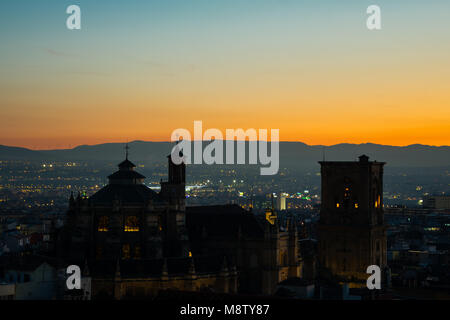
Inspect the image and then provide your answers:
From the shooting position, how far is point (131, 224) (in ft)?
290

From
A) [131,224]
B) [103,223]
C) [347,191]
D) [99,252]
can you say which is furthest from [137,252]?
[347,191]

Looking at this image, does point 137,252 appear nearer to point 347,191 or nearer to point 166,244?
point 166,244

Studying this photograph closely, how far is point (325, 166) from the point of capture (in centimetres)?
10756

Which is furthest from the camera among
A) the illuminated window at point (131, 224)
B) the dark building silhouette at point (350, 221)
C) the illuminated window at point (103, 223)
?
the dark building silhouette at point (350, 221)

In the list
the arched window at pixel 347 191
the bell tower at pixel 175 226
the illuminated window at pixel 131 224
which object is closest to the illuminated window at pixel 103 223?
the illuminated window at pixel 131 224

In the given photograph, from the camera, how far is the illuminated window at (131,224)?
289 feet

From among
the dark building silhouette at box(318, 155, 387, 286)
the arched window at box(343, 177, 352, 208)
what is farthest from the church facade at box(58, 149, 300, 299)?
the arched window at box(343, 177, 352, 208)

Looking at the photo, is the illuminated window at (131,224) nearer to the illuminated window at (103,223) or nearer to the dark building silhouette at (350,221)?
the illuminated window at (103,223)

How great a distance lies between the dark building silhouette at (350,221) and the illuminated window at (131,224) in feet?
88.7

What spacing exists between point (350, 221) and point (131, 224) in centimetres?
3025
